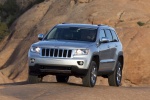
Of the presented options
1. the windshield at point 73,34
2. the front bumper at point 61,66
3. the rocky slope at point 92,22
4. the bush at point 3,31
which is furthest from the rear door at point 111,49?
the bush at point 3,31

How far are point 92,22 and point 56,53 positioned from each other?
21995 mm

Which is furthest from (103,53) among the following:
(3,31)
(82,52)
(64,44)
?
(3,31)

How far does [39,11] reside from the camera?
147 feet

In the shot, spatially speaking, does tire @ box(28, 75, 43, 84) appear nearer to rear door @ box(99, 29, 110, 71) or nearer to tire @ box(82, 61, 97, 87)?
tire @ box(82, 61, 97, 87)

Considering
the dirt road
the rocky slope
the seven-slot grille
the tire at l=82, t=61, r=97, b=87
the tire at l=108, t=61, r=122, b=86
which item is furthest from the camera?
the rocky slope

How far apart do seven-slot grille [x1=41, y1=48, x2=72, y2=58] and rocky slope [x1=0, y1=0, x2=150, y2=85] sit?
54.9 ft

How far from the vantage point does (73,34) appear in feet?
57.9

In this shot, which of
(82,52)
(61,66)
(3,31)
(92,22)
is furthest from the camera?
(3,31)

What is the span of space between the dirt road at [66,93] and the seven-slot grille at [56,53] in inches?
32.4

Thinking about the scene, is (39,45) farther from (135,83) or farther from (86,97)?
(135,83)

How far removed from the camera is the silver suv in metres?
16.1

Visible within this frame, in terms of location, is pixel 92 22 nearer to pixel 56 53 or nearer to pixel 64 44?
pixel 64 44

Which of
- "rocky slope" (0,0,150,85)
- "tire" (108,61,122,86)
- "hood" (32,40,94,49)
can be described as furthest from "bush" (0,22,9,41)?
"hood" (32,40,94,49)

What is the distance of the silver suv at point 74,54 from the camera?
635 inches
